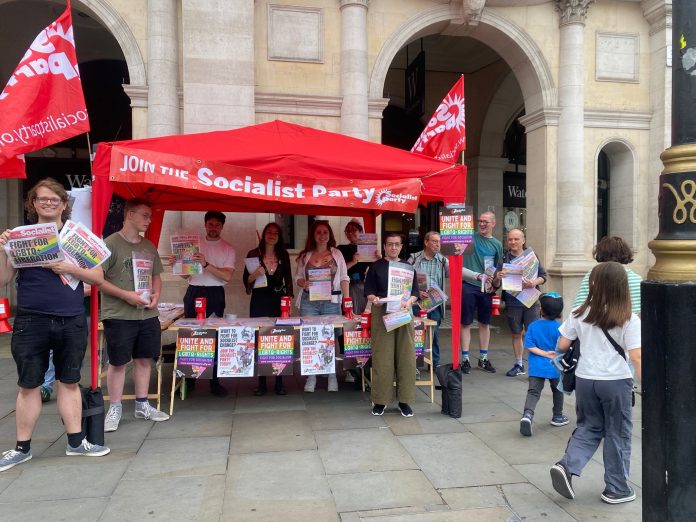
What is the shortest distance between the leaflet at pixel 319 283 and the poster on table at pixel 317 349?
620mm

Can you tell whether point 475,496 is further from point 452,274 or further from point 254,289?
point 254,289

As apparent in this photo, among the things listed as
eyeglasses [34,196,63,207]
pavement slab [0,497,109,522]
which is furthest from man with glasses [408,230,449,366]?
pavement slab [0,497,109,522]

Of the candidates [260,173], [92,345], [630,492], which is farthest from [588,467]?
[92,345]

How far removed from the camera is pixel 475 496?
3.46m

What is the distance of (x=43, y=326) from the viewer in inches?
150

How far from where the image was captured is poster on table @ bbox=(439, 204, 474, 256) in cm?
534

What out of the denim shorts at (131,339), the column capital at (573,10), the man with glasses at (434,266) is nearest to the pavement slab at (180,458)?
the denim shorts at (131,339)

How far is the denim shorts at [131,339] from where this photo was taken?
4.60m

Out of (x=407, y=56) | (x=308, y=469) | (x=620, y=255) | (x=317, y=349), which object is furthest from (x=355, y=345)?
(x=407, y=56)

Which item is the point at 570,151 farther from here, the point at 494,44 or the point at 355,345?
the point at 355,345

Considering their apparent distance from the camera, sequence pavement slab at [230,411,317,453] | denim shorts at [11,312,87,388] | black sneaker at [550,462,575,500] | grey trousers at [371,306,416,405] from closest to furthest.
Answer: black sneaker at [550,462,575,500] < denim shorts at [11,312,87,388] < pavement slab at [230,411,317,453] < grey trousers at [371,306,416,405]

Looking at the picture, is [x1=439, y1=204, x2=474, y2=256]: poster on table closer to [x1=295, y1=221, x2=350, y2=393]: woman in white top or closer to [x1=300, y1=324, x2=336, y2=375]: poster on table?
[x1=295, y1=221, x2=350, y2=393]: woman in white top

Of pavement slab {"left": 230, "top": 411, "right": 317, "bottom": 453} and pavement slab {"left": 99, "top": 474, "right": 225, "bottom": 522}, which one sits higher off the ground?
pavement slab {"left": 230, "top": 411, "right": 317, "bottom": 453}

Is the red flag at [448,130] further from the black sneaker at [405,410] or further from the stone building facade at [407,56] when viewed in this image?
the black sneaker at [405,410]
